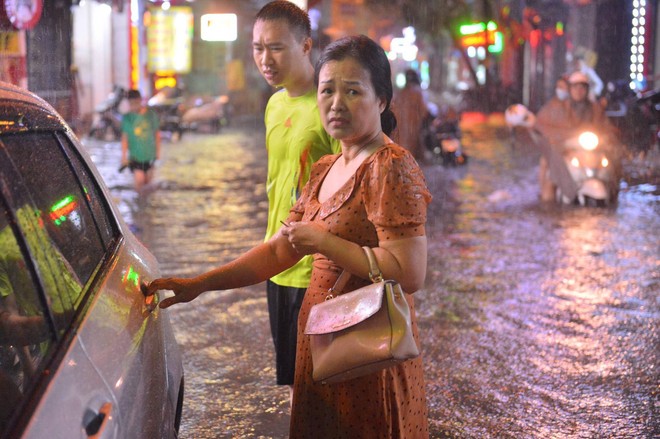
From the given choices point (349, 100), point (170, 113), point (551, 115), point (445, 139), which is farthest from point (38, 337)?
point (170, 113)

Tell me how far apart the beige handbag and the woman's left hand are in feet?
0.51

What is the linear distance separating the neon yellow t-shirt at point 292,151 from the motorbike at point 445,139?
12.8 m

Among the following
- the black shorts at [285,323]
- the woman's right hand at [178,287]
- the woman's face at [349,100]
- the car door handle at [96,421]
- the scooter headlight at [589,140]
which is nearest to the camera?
the car door handle at [96,421]

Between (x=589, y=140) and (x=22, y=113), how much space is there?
9662 millimetres

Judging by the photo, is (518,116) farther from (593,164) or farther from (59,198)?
(59,198)

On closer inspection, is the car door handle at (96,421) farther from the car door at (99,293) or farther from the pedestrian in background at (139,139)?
the pedestrian in background at (139,139)

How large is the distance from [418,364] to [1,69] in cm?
1533

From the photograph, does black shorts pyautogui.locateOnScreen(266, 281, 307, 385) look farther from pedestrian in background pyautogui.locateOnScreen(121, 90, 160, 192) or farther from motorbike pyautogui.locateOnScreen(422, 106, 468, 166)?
motorbike pyautogui.locateOnScreen(422, 106, 468, 166)

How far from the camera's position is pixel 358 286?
106 inches

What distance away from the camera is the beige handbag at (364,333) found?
92.9 inches

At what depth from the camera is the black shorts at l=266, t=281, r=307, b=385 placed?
3.75 meters

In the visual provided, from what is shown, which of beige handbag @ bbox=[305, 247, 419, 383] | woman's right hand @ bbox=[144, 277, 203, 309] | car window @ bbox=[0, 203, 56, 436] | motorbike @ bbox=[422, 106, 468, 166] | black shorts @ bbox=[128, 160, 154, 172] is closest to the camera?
car window @ bbox=[0, 203, 56, 436]

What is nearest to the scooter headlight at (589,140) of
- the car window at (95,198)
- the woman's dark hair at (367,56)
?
the woman's dark hair at (367,56)

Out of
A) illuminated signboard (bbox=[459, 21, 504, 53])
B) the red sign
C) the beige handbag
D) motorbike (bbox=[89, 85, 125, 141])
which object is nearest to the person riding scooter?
the red sign
